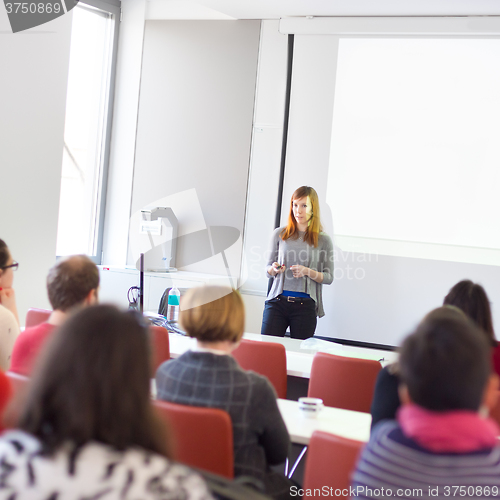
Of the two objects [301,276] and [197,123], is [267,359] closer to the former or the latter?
[301,276]

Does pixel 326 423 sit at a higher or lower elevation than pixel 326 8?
lower

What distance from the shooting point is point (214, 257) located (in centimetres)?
557

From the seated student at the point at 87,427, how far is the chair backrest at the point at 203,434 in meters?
0.56

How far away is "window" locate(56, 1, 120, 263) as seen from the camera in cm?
552

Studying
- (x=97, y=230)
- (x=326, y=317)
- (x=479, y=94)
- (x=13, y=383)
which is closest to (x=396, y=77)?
(x=479, y=94)

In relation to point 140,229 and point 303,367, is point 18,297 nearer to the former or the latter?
point 140,229

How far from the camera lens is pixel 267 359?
2754 millimetres

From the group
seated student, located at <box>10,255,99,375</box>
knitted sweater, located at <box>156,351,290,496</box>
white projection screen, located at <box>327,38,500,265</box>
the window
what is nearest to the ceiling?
white projection screen, located at <box>327,38,500,265</box>

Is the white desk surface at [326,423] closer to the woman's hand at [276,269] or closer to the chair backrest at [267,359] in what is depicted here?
the chair backrest at [267,359]

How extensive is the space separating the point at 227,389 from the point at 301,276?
96.2 inches

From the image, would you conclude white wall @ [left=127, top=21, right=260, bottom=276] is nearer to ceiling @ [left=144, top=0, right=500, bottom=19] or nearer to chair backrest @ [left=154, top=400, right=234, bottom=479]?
ceiling @ [left=144, top=0, right=500, bottom=19]

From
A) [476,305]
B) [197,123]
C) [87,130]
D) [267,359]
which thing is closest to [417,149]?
[197,123]

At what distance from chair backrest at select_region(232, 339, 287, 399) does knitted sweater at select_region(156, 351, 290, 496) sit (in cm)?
97

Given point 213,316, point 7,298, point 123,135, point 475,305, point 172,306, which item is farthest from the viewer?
point 123,135
